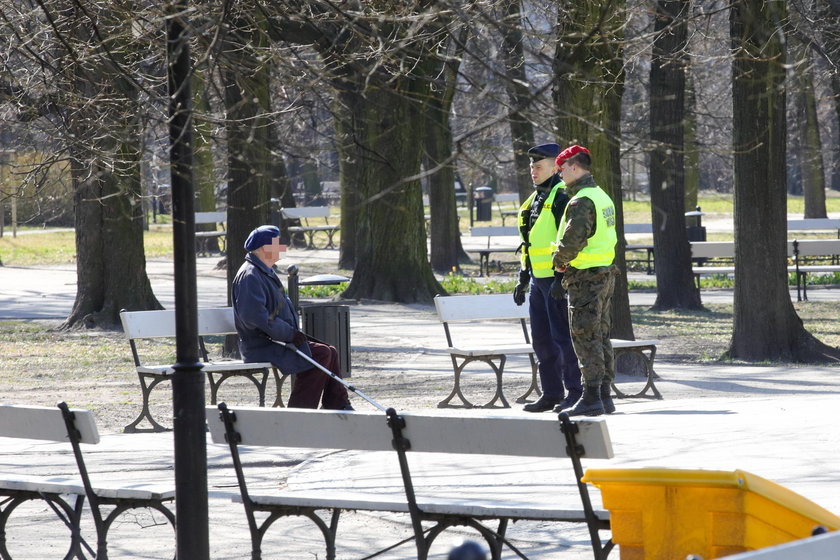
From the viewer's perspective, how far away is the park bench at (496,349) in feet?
33.7

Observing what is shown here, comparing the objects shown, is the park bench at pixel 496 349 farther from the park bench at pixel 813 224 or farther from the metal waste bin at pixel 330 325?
the park bench at pixel 813 224

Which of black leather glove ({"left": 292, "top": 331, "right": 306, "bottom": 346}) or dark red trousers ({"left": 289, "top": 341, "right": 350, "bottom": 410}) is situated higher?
black leather glove ({"left": 292, "top": 331, "right": 306, "bottom": 346})

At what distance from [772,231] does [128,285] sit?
7.89 meters

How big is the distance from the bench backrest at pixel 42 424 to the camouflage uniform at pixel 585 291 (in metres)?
3.86

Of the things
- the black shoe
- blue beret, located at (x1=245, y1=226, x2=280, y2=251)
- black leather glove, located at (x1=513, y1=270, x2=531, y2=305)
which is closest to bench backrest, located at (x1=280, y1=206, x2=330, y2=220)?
black leather glove, located at (x1=513, y1=270, x2=531, y2=305)

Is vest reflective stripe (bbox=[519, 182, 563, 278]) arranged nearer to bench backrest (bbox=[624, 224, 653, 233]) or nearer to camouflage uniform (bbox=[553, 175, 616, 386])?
camouflage uniform (bbox=[553, 175, 616, 386])

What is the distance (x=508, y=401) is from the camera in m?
10.7

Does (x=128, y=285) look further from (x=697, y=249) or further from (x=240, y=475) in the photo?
(x=240, y=475)

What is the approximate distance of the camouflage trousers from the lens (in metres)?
8.48

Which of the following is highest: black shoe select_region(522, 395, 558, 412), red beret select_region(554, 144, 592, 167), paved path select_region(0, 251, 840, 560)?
red beret select_region(554, 144, 592, 167)

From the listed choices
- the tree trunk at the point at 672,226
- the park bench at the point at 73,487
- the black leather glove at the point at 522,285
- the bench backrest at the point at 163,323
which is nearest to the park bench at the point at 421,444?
the park bench at the point at 73,487

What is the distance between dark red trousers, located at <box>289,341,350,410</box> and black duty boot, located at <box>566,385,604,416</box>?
156 cm

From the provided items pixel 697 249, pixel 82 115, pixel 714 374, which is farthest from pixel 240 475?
pixel 697 249

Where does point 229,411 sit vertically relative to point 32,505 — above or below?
above
